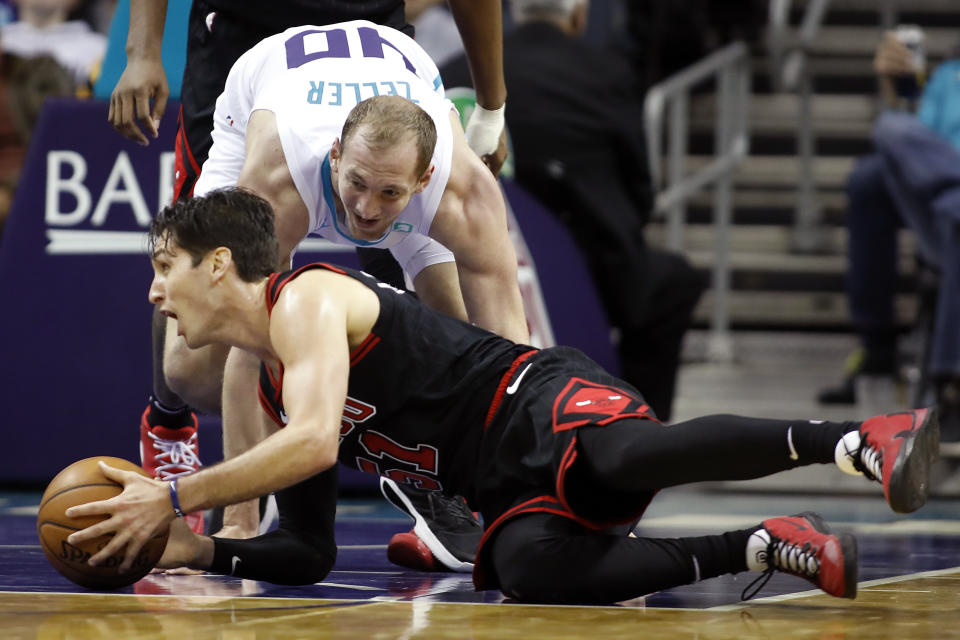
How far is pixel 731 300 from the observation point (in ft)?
29.2

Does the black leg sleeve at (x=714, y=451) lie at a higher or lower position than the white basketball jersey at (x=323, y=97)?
lower

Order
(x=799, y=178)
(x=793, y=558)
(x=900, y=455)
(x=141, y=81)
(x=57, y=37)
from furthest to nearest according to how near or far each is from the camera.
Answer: (x=799, y=178)
(x=57, y=37)
(x=141, y=81)
(x=793, y=558)
(x=900, y=455)

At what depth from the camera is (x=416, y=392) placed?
10.6 feet

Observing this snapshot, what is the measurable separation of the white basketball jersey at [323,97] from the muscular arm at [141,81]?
25cm

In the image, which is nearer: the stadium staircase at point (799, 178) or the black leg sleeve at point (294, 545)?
the black leg sleeve at point (294, 545)

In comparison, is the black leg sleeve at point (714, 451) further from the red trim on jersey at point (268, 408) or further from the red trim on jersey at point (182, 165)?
the red trim on jersey at point (182, 165)

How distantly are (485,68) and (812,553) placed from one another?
1.88 metres

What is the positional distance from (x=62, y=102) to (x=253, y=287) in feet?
9.80

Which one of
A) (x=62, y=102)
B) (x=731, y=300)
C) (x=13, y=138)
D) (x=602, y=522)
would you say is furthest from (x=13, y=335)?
(x=731, y=300)

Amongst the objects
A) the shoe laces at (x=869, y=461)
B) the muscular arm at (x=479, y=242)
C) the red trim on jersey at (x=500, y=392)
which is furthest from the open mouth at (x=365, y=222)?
the shoe laces at (x=869, y=461)

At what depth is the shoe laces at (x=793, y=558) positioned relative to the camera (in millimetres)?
2887

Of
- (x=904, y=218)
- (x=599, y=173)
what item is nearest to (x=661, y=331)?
(x=599, y=173)

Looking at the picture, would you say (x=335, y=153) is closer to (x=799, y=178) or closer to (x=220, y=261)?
(x=220, y=261)

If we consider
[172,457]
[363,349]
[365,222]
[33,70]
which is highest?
[33,70]
